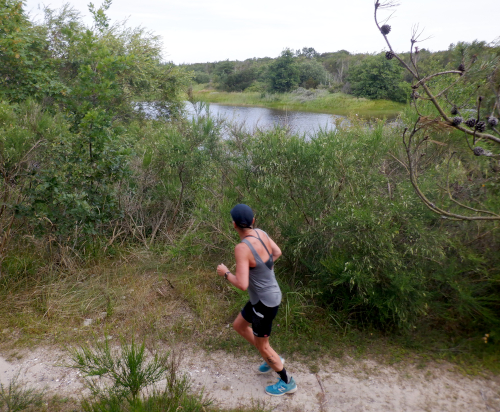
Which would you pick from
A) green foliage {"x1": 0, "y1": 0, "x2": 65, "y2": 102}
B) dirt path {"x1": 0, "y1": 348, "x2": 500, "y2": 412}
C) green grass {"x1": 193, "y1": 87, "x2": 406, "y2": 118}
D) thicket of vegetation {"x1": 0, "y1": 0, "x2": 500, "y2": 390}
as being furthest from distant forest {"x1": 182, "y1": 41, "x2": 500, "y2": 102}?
dirt path {"x1": 0, "y1": 348, "x2": 500, "y2": 412}

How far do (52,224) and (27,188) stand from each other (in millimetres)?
672

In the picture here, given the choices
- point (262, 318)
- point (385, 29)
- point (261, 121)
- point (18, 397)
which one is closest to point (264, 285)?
point (262, 318)

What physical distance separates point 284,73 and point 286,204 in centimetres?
4200

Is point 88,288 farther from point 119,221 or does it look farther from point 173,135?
point 173,135

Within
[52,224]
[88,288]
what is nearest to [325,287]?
[88,288]

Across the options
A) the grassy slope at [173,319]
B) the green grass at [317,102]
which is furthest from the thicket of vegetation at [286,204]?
the green grass at [317,102]

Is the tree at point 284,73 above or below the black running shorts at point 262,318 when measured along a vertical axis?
above

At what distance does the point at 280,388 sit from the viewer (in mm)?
3443

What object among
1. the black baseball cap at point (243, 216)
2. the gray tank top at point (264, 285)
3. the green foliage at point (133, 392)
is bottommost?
the green foliage at point (133, 392)

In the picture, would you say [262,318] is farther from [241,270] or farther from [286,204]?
[286,204]

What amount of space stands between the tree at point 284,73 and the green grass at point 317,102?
9.28 ft

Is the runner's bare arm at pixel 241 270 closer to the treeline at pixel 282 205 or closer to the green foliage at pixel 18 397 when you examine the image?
the treeline at pixel 282 205

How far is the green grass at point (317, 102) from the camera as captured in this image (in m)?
28.8

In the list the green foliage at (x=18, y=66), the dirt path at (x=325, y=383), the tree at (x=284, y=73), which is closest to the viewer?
the dirt path at (x=325, y=383)
